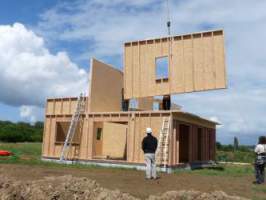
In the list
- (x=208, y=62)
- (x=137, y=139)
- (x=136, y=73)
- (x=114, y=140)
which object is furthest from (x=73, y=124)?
(x=208, y=62)

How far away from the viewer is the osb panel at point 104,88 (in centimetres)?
2212

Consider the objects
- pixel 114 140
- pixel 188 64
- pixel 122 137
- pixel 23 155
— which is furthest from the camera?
pixel 23 155

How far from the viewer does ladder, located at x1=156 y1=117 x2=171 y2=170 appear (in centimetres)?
1864

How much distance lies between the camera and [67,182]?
7.64 metres

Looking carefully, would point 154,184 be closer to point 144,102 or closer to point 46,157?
point 46,157

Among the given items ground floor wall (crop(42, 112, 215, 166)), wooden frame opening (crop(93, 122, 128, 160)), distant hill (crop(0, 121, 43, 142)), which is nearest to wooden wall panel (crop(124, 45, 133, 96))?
ground floor wall (crop(42, 112, 215, 166))

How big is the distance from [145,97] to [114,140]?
239 inches

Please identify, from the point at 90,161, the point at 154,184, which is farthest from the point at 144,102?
the point at 154,184

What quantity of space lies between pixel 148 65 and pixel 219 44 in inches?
160

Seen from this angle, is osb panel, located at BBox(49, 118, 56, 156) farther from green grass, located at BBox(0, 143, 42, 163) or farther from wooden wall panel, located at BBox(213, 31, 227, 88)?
wooden wall panel, located at BBox(213, 31, 227, 88)

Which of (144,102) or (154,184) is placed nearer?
(154,184)

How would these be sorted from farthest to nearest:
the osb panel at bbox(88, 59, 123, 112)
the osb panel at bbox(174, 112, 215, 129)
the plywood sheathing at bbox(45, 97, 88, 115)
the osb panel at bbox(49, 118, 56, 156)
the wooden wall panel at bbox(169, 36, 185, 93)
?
the osb panel at bbox(49, 118, 56, 156) → the plywood sheathing at bbox(45, 97, 88, 115) → the osb panel at bbox(88, 59, 123, 112) → the wooden wall panel at bbox(169, 36, 185, 93) → the osb panel at bbox(174, 112, 215, 129)

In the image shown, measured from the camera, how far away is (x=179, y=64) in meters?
20.6

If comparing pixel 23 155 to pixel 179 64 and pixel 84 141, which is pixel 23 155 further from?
pixel 179 64
